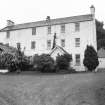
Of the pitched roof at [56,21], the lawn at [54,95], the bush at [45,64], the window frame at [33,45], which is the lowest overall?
the lawn at [54,95]

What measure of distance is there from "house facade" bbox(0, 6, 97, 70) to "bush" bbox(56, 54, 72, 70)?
2382mm

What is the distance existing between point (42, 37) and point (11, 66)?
843 cm

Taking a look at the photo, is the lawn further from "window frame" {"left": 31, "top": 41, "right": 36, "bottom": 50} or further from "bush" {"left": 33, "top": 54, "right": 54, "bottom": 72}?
"window frame" {"left": 31, "top": 41, "right": 36, "bottom": 50}

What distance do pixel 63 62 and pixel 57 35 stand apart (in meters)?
7.06

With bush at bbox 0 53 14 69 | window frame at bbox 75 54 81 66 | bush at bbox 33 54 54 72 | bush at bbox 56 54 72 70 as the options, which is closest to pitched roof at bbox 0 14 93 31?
window frame at bbox 75 54 81 66

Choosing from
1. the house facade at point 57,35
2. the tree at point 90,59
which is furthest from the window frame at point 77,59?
the tree at point 90,59

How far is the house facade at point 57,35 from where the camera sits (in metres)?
28.8

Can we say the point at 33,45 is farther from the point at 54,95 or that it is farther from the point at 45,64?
the point at 54,95

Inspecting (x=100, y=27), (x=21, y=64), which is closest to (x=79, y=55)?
(x=21, y=64)

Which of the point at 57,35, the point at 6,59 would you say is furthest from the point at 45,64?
the point at 57,35

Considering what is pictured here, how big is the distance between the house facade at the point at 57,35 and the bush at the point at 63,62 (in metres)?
2.38

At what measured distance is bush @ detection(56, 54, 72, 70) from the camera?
2571cm

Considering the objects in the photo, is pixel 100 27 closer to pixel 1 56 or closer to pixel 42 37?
pixel 42 37

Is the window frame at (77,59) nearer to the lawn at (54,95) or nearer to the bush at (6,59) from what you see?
the bush at (6,59)
